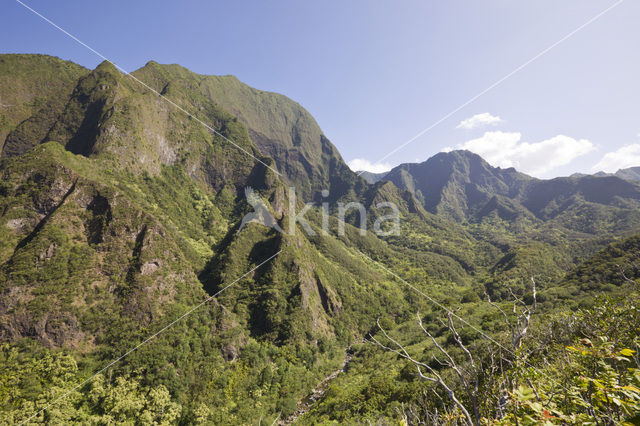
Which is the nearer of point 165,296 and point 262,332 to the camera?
point 165,296

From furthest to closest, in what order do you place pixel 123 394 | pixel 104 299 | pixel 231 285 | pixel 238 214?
1. pixel 238 214
2. pixel 231 285
3. pixel 104 299
4. pixel 123 394

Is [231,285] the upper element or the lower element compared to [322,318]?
upper

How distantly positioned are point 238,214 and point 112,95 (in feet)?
208

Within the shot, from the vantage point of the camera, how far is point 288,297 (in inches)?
2943

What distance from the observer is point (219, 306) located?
6378 centimetres

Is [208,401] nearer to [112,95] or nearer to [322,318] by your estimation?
[322,318]

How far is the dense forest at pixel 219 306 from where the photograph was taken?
27.4 ft

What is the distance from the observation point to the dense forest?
329 inches

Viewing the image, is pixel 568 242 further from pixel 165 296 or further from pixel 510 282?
pixel 165 296

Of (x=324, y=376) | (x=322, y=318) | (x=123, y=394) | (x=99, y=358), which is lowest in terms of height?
(x=324, y=376)

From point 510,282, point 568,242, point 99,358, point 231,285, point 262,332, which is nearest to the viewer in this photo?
point 99,358

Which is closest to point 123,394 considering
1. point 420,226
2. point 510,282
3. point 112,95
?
point 112,95

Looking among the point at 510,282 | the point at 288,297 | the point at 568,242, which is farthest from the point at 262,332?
the point at 568,242

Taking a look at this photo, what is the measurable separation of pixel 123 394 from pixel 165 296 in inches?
810
